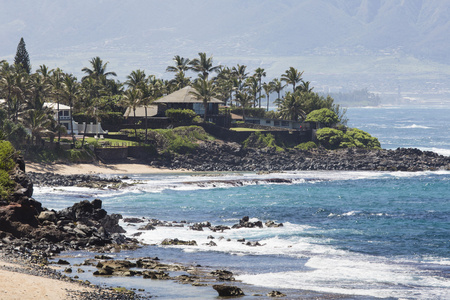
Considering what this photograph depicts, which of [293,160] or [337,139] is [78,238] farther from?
[337,139]

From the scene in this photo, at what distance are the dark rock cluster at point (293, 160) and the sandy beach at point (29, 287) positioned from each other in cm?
6119

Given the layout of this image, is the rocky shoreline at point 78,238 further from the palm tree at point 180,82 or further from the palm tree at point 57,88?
the palm tree at point 180,82

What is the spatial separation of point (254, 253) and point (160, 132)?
5941 cm

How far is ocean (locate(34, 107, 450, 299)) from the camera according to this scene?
3212 cm

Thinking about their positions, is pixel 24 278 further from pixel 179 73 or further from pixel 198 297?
pixel 179 73

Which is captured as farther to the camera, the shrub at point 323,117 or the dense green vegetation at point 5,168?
the shrub at point 323,117

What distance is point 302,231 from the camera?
155ft

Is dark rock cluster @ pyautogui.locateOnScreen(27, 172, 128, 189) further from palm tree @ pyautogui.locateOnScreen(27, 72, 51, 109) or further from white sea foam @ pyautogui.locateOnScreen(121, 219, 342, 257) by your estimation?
white sea foam @ pyautogui.locateOnScreen(121, 219, 342, 257)

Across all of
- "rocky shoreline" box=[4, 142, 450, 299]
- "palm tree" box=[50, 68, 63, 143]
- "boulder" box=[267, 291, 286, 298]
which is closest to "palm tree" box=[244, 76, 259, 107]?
"palm tree" box=[50, 68, 63, 143]

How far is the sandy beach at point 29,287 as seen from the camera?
86.8 feet

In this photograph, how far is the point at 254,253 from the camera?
39562mm

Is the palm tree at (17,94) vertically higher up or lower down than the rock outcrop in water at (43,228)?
higher up

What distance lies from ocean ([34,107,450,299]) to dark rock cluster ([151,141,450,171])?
7.89 metres

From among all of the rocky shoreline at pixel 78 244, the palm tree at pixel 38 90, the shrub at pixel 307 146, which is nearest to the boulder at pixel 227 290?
the rocky shoreline at pixel 78 244
